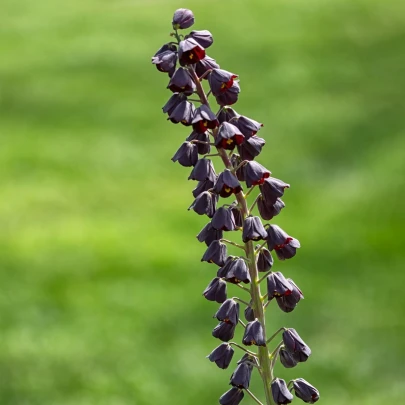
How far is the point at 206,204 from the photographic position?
2.93m

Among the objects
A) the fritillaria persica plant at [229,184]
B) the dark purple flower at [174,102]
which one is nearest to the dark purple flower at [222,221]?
the fritillaria persica plant at [229,184]

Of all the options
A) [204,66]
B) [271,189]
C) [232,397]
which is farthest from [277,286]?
[204,66]

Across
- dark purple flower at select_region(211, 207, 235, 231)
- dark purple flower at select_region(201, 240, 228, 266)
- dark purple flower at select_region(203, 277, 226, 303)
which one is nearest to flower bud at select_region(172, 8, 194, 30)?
dark purple flower at select_region(211, 207, 235, 231)

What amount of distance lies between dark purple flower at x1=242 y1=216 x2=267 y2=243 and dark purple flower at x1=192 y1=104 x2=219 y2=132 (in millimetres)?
330

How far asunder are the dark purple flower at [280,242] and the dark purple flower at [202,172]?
0.28m

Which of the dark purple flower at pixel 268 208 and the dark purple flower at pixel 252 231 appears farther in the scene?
the dark purple flower at pixel 268 208

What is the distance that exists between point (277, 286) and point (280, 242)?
5.9 inches

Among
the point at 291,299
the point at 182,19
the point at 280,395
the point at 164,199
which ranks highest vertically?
the point at 164,199

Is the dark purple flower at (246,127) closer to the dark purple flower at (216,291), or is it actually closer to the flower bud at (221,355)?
the dark purple flower at (216,291)

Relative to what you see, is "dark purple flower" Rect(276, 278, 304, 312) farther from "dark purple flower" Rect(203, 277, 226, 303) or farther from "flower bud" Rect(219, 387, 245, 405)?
"flower bud" Rect(219, 387, 245, 405)

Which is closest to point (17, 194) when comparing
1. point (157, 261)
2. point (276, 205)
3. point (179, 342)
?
point (157, 261)

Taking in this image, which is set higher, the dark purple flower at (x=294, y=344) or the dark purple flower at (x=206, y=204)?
the dark purple flower at (x=206, y=204)

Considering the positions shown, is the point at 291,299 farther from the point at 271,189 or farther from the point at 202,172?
the point at 202,172

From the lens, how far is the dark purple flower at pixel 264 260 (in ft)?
10.1
